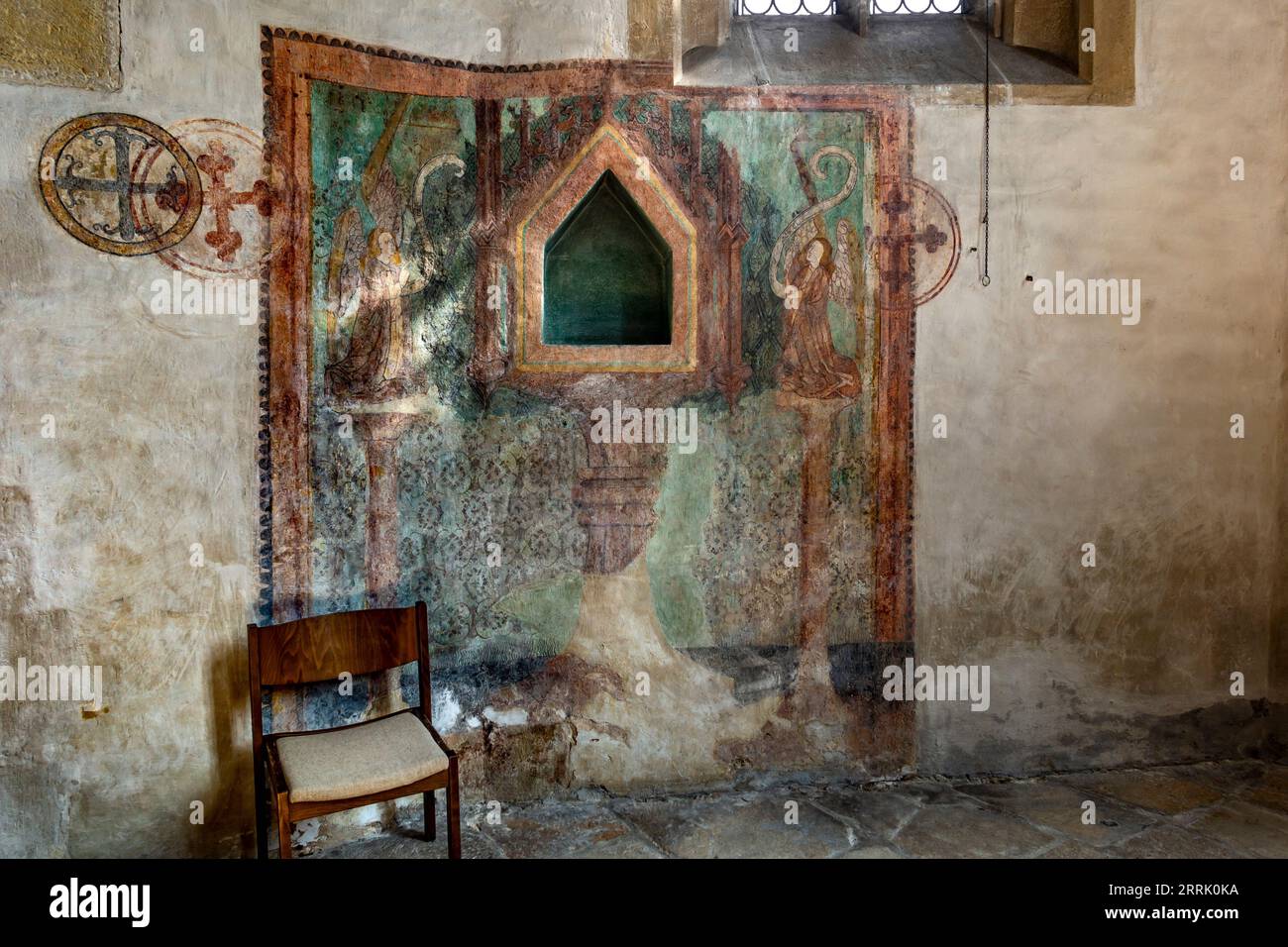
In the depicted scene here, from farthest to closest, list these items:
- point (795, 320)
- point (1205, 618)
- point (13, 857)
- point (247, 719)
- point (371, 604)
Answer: point (1205, 618)
point (795, 320)
point (371, 604)
point (247, 719)
point (13, 857)

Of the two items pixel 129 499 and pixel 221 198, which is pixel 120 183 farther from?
pixel 129 499

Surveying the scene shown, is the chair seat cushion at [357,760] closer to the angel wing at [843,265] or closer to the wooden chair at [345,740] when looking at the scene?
the wooden chair at [345,740]

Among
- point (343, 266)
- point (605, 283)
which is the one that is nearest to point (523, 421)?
point (605, 283)

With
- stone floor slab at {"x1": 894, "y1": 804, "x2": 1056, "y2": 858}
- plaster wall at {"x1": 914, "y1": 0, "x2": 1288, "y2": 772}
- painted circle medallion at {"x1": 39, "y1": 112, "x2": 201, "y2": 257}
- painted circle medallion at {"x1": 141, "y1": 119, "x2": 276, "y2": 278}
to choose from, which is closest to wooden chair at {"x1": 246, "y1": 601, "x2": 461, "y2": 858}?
painted circle medallion at {"x1": 141, "y1": 119, "x2": 276, "y2": 278}

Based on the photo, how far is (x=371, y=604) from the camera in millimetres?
3426

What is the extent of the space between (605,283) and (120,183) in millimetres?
1839

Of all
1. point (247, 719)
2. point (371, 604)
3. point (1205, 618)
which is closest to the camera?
point (247, 719)

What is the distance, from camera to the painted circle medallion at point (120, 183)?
2953 millimetres

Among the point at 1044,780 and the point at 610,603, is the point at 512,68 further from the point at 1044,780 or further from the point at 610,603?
the point at 1044,780

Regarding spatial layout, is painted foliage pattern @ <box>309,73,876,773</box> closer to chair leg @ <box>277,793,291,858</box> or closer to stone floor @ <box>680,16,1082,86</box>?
stone floor @ <box>680,16,1082,86</box>

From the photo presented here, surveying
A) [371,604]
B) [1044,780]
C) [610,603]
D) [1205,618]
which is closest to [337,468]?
[371,604]

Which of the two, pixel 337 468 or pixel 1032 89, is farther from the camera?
pixel 1032 89

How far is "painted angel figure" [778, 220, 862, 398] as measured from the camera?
12.0ft

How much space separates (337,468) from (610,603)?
1.22m
